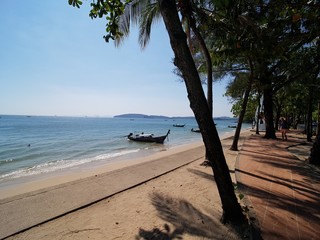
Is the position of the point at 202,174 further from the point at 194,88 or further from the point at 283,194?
the point at 194,88

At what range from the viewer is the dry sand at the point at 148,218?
379 cm

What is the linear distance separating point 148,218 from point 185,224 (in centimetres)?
Result: 73

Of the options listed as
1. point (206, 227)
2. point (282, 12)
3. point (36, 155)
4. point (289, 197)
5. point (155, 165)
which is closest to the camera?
point (206, 227)

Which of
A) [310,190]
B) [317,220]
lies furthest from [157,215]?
[310,190]

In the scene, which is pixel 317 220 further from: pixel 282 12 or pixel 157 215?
pixel 282 12

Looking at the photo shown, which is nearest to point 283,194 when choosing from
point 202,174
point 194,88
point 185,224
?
point 202,174

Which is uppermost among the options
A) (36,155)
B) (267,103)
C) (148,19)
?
(148,19)

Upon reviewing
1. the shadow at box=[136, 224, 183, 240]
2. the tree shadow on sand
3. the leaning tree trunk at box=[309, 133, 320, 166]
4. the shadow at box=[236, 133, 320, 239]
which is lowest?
the shadow at box=[136, 224, 183, 240]

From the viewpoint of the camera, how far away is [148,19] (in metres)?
9.68

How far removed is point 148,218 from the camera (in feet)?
14.4

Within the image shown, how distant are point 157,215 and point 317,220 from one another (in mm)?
2878

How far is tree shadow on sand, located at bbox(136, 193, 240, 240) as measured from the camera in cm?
372

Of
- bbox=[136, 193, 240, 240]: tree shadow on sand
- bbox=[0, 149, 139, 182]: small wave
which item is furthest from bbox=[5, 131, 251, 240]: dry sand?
bbox=[0, 149, 139, 182]: small wave

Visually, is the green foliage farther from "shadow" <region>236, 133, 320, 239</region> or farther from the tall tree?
"shadow" <region>236, 133, 320, 239</region>
